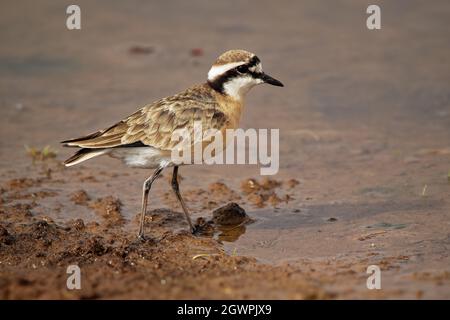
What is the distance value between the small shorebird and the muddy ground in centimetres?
86

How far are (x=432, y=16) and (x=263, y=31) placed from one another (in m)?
3.76

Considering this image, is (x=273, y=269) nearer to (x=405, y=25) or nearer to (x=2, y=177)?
(x=2, y=177)

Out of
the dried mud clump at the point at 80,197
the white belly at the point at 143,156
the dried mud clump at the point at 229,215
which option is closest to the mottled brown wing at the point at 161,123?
the white belly at the point at 143,156

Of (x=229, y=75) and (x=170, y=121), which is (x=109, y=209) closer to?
(x=170, y=121)

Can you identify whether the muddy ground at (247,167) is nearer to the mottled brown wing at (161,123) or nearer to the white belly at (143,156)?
the white belly at (143,156)

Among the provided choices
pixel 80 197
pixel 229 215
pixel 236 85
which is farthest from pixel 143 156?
pixel 80 197

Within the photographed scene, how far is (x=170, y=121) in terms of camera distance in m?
8.61

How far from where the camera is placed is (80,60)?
1492 cm

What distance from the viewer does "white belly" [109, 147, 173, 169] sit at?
851 cm

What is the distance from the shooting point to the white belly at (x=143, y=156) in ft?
27.9

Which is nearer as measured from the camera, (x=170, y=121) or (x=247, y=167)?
(x=170, y=121)

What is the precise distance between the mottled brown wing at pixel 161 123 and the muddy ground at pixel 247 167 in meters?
1.03

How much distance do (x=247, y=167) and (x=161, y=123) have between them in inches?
103
